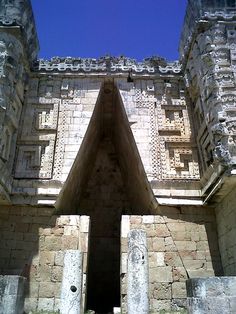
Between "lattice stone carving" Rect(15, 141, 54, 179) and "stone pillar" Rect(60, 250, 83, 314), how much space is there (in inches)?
99.2

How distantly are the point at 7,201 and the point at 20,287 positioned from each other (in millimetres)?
2472

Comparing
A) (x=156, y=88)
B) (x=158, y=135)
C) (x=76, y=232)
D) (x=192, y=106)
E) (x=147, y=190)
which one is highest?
(x=156, y=88)

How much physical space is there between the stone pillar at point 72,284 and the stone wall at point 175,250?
153 cm

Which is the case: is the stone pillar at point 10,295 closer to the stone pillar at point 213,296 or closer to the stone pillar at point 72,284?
the stone pillar at point 72,284

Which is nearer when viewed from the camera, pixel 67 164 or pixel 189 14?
pixel 67 164

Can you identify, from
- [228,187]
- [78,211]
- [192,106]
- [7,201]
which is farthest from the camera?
[78,211]

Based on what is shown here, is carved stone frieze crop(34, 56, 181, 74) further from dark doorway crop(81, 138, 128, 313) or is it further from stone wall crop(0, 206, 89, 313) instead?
stone wall crop(0, 206, 89, 313)

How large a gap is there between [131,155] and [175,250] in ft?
10.1

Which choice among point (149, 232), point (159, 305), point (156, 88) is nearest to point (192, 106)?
point (156, 88)

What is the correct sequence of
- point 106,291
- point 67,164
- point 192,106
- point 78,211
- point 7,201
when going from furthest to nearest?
point 78,211 → point 106,291 → point 192,106 → point 67,164 → point 7,201

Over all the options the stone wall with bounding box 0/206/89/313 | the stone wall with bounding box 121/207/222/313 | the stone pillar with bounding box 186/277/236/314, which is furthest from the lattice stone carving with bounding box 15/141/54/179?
the stone pillar with bounding box 186/277/236/314

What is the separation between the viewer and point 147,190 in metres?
8.09

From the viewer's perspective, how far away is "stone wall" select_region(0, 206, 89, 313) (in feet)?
22.6

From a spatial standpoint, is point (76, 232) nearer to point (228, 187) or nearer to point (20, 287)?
point (20, 287)
